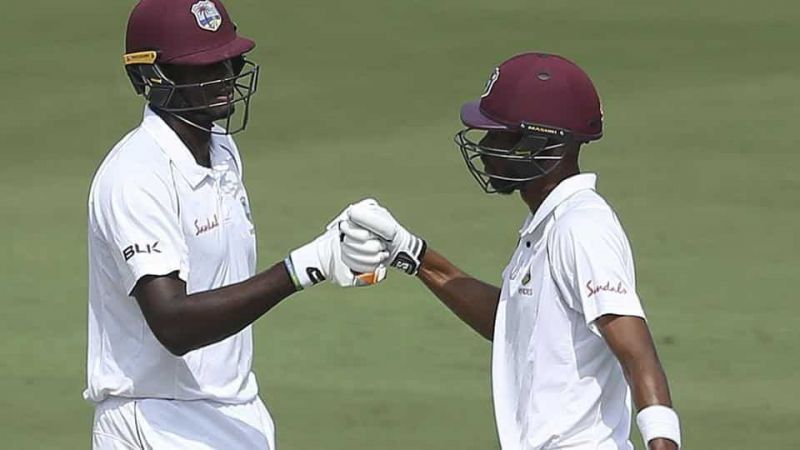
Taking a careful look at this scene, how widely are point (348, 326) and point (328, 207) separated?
2.03 m

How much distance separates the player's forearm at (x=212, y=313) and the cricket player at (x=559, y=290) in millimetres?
292

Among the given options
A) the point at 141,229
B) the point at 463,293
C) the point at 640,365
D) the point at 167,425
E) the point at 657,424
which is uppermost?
the point at 141,229

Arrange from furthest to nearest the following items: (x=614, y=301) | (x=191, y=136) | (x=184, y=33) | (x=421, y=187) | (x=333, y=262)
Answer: (x=421, y=187)
(x=191, y=136)
(x=184, y=33)
(x=333, y=262)
(x=614, y=301)

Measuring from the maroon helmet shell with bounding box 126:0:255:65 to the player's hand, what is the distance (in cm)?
62

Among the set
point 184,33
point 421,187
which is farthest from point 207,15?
point 421,187

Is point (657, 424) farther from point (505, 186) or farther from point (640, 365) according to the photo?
point (505, 186)

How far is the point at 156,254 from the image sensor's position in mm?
5363

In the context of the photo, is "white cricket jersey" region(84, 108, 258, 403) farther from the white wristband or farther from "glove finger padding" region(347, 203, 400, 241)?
the white wristband

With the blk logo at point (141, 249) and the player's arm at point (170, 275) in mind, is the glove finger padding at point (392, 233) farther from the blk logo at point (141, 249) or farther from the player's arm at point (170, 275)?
the blk logo at point (141, 249)

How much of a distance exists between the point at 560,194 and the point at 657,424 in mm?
813

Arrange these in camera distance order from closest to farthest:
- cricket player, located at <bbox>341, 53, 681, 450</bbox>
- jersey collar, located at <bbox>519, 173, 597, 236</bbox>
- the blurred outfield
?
cricket player, located at <bbox>341, 53, 681, 450</bbox>
jersey collar, located at <bbox>519, 173, 597, 236</bbox>
the blurred outfield

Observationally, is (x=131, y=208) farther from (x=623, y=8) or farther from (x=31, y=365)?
(x=623, y=8)

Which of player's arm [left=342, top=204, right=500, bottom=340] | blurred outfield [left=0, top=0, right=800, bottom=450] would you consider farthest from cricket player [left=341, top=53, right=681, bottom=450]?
blurred outfield [left=0, top=0, right=800, bottom=450]

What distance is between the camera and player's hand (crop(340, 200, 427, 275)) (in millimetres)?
5559
